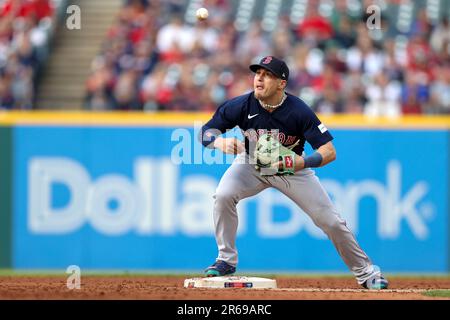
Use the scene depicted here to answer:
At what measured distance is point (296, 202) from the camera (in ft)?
32.0

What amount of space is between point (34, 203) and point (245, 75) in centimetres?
362

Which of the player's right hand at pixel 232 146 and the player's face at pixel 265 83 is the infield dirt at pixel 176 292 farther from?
the player's face at pixel 265 83

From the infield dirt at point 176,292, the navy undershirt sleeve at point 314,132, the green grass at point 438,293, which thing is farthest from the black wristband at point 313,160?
the green grass at point 438,293

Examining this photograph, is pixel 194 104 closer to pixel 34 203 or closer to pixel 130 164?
pixel 130 164

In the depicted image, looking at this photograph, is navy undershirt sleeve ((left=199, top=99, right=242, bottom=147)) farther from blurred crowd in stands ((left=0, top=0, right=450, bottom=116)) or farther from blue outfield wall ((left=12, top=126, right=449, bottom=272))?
blurred crowd in stands ((left=0, top=0, right=450, bottom=116))

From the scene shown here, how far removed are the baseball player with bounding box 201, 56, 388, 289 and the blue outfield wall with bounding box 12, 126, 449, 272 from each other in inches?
201

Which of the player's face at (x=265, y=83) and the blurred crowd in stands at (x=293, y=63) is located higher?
the blurred crowd in stands at (x=293, y=63)

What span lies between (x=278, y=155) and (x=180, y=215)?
5821mm

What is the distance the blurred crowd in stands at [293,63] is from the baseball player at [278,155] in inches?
236

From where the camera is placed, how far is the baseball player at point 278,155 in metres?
9.54

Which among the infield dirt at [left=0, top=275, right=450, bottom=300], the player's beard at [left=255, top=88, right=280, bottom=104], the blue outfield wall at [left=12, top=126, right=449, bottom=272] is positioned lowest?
the infield dirt at [left=0, top=275, right=450, bottom=300]

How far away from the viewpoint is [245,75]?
16.1 meters

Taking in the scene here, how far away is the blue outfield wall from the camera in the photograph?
49.2ft

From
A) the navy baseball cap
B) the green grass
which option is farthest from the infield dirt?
the navy baseball cap
